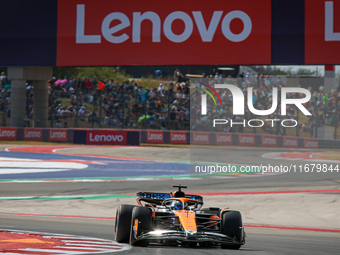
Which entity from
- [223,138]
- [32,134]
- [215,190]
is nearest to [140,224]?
[215,190]

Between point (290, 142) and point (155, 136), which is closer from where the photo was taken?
point (290, 142)

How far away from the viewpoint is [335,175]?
16812 millimetres

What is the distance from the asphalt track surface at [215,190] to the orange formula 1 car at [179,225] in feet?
0.61

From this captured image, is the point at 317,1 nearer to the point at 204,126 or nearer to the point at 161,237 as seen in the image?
the point at 204,126

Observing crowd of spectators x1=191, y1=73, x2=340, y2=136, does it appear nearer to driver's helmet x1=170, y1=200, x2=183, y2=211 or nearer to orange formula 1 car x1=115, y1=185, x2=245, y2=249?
driver's helmet x1=170, y1=200, x2=183, y2=211

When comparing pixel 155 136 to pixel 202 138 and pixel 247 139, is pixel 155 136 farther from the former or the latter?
pixel 247 139

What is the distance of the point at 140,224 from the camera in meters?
6.52

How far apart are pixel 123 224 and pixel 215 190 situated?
7.03 metres

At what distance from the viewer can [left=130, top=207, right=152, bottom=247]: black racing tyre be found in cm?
650

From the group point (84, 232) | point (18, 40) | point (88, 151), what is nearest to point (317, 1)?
point (88, 151)

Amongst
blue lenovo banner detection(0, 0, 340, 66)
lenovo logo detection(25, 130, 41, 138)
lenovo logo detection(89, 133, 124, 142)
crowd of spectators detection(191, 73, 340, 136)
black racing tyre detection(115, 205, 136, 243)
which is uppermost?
blue lenovo banner detection(0, 0, 340, 66)

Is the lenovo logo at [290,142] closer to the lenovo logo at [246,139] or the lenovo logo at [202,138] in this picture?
the lenovo logo at [246,139]

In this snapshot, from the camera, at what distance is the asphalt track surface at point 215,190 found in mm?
7047

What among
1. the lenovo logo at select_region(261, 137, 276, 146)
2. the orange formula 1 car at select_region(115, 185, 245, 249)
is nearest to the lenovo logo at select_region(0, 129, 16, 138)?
the lenovo logo at select_region(261, 137, 276, 146)
